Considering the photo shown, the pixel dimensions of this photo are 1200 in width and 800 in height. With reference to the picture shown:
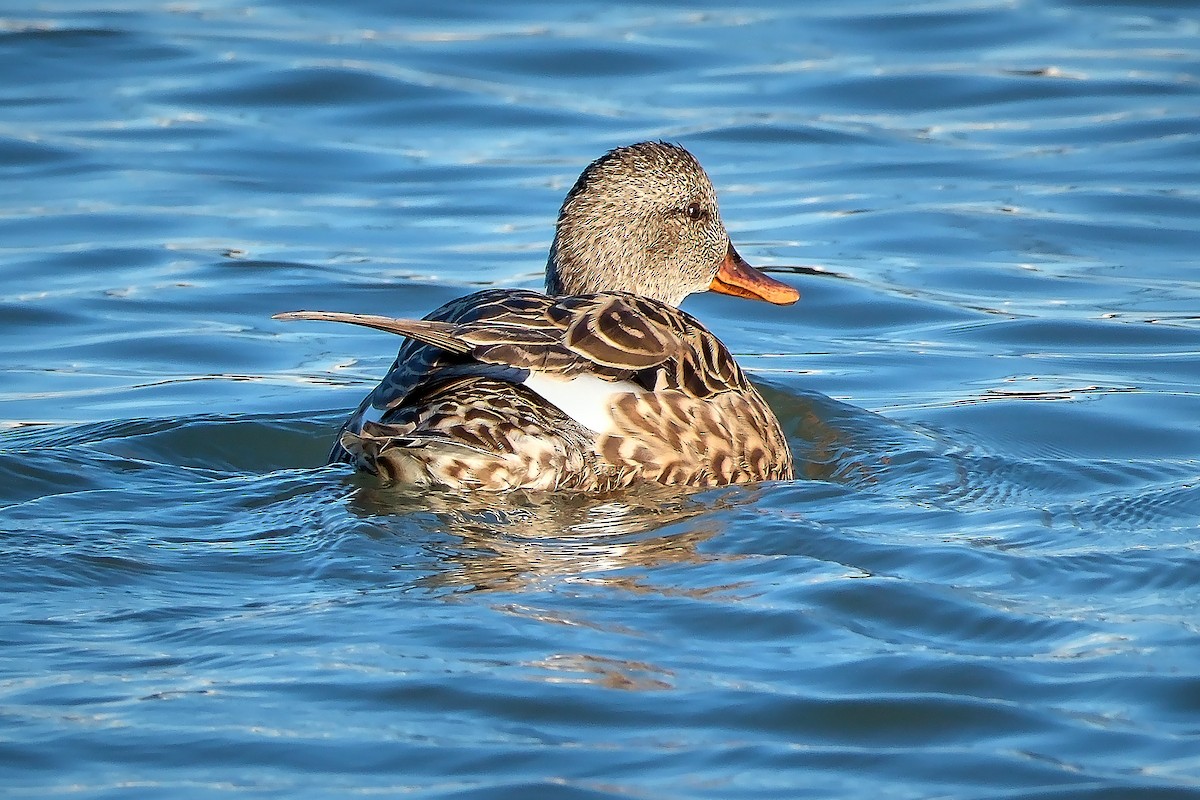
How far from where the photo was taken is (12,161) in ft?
39.1

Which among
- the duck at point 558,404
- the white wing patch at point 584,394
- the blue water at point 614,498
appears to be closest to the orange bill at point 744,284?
the blue water at point 614,498

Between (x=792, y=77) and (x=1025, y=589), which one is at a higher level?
(x=792, y=77)

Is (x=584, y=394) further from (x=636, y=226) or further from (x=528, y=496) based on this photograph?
(x=636, y=226)

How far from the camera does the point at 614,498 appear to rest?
19.4 feet

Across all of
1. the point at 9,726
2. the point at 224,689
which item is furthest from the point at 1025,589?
the point at 9,726

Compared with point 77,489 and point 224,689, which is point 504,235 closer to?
point 77,489

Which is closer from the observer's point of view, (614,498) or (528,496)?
(528,496)

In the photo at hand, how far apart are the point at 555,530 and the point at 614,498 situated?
42 centimetres

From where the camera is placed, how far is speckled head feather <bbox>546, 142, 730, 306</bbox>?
7133 millimetres

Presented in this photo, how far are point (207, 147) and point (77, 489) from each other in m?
6.42

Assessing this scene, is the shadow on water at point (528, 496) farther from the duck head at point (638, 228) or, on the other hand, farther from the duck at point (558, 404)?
the duck head at point (638, 228)

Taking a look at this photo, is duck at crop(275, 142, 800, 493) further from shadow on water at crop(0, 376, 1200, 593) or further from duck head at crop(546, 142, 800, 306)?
duck head at crop(546, 142, 800, 306)

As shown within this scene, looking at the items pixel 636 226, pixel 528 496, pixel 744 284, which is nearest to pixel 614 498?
pixel 528 496

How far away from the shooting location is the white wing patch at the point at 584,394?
574 centimetres
